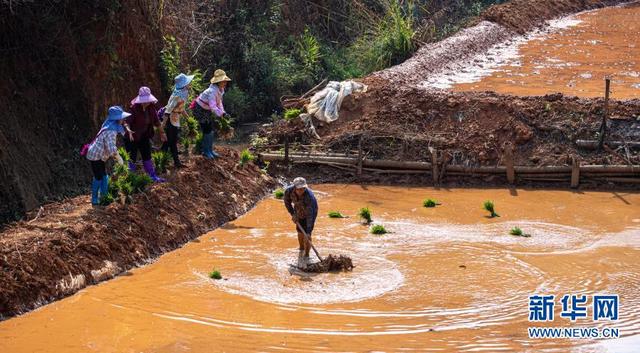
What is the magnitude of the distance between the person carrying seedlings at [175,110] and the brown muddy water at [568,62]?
22.9ft

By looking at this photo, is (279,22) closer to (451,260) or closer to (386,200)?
(386,200)

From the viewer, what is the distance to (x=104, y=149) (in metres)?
10.7

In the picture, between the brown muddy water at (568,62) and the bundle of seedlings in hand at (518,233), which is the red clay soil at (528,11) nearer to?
the brown muddy water at (568,62)

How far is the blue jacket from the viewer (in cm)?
1059

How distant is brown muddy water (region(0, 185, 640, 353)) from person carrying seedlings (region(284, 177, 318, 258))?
0.44 meters

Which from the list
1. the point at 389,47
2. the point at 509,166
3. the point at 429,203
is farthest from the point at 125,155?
the point at 389,47

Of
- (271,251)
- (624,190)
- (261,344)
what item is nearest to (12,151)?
(271,251)

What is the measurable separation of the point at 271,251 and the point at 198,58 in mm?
8392

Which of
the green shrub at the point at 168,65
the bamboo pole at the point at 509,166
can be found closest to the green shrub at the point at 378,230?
the bamboo pole at the point at 509,166

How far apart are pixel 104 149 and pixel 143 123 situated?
128 cm

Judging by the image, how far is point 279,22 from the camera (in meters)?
21.0

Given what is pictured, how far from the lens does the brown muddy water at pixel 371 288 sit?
28.2 feet

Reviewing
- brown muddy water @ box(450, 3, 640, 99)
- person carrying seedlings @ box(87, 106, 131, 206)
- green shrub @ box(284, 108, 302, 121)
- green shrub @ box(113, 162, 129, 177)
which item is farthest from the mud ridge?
person carrying seedlings @ box(87, 106, 131, 206)

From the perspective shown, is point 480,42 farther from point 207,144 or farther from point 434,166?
point 207,144
